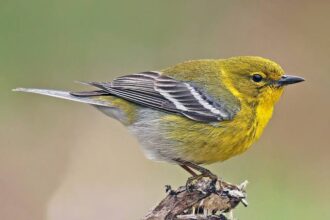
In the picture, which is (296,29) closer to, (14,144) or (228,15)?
(228,15)

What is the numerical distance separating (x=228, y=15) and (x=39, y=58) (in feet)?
11.7

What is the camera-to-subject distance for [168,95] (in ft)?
23.8

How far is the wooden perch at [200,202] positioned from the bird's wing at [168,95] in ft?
3.81

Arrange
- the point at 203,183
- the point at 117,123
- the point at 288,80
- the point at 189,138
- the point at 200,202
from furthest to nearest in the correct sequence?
the point at 117,123 → the point at 288,80 → the point at 189,138 → the point at 203,183 → the point at 200,202

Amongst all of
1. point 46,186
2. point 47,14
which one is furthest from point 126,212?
point 47,14

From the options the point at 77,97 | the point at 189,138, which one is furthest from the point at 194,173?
the point at 77,97

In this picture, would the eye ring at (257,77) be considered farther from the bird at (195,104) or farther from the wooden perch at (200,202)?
the wooden perch at (200,202)

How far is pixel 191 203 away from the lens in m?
5.82

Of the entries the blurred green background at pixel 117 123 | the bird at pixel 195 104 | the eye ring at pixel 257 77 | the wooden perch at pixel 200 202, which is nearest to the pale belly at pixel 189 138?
the bird at pixel 195 104

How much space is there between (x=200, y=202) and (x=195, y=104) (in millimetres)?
1454

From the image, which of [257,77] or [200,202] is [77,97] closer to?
[257,77]

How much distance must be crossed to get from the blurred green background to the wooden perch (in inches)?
128

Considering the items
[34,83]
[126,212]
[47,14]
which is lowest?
[126,212]

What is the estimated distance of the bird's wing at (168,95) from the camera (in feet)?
23.2
